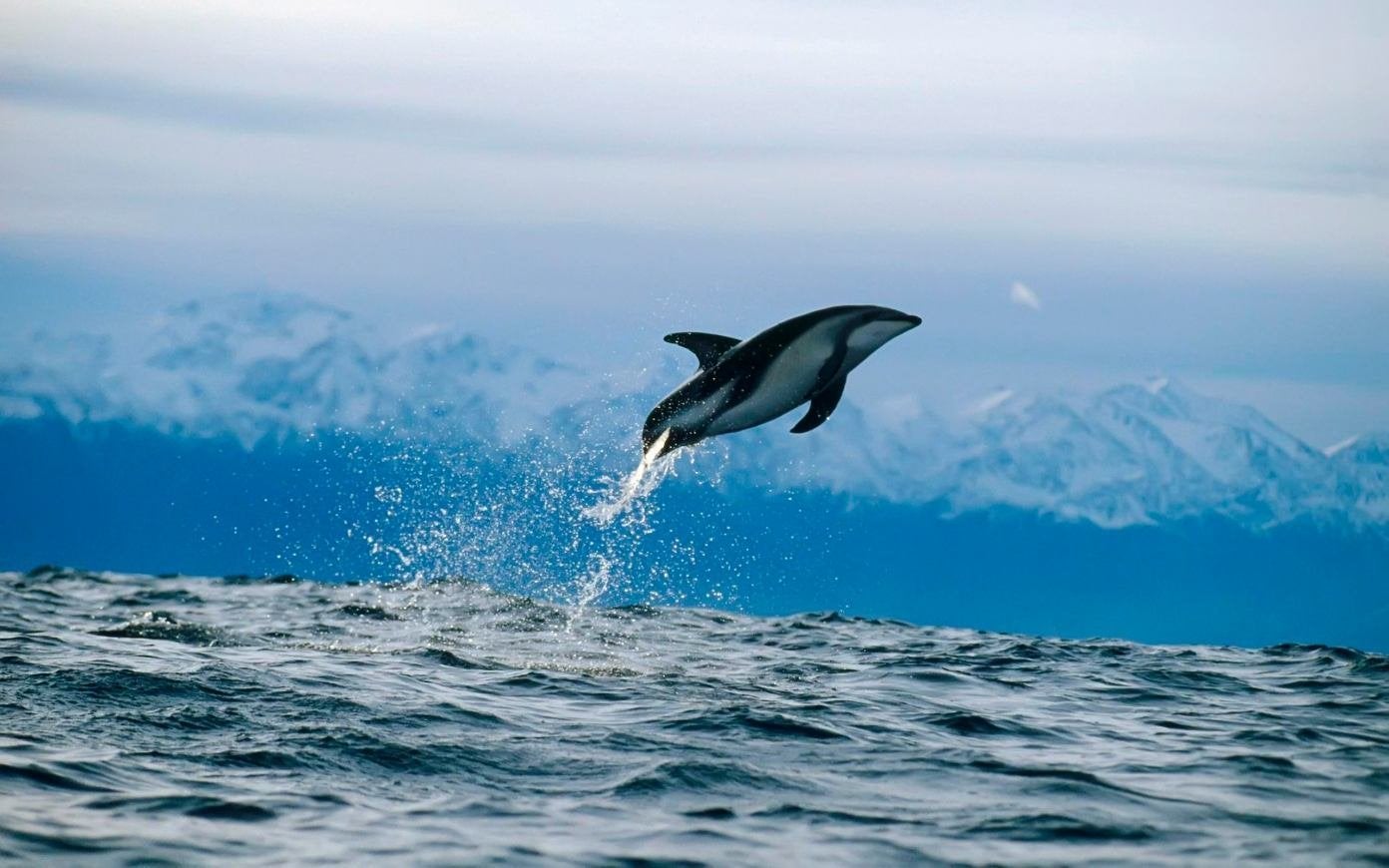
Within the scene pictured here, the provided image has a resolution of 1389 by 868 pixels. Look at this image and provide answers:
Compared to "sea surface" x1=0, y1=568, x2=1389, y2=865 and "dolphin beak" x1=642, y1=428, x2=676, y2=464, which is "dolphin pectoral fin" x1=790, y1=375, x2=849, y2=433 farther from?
"sea surface" x1=0, y1=568, x2=1389, y2=865

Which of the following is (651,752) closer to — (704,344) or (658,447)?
(658,447)

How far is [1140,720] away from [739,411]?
5.36 m

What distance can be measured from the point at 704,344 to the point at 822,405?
130cm

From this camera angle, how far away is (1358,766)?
13.1 meters

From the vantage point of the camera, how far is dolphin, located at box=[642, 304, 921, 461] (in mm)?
14031

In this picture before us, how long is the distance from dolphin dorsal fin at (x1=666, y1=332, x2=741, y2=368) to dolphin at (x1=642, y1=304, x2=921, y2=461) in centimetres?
5

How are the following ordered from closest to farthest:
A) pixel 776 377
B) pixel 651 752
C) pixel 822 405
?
pixel 651 752
pixel 776 377
pixel 822 405

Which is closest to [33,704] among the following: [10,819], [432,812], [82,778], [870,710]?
[82,778]

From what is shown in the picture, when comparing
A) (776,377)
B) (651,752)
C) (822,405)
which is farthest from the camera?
(822,405)

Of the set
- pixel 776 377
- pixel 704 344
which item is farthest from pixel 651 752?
pixel 704 344

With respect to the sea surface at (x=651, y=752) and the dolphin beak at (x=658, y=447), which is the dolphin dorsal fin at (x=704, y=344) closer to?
the dolphin beak at (x=658, y=447)

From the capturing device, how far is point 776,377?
46.2 feet

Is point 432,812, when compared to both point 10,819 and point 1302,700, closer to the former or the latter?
point 10,819

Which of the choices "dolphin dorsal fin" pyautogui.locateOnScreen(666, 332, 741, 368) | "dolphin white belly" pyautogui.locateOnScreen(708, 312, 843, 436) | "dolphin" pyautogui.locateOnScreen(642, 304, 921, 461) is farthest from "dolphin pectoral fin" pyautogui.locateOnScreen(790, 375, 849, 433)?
"dolphin dorsal fin" pyautogui.locateOnScreen(666, 332, 741, 368)
